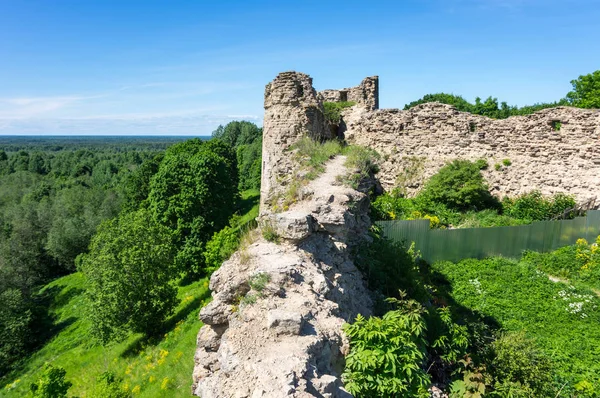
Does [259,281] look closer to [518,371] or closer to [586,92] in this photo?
[518,371]

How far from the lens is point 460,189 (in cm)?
1435

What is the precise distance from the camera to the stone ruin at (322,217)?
161 inches

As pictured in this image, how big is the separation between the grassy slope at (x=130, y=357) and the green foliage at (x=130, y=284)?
103cm

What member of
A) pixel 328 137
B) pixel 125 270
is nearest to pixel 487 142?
pixel 328 137

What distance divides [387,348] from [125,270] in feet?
48.5

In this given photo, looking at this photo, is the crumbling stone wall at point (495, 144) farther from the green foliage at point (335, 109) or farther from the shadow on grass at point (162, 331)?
the shadow on grass at point (162, 331)

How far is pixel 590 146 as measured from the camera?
44.4ft

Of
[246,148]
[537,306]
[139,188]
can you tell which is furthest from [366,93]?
[246,148]

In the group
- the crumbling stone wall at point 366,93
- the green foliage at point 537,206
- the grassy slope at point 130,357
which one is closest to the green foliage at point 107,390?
the grassy slope at point 130,357

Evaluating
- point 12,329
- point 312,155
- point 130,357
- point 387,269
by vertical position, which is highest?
point 312,155

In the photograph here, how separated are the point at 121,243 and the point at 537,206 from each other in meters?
→ 17.0

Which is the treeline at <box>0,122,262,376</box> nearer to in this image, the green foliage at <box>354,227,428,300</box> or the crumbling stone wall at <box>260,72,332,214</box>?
the crumbling stone wall at <box>260,72,332,214</box>

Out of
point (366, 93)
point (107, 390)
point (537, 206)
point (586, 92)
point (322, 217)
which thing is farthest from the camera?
point (586, 92)

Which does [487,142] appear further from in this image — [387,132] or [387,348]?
[387,348]
